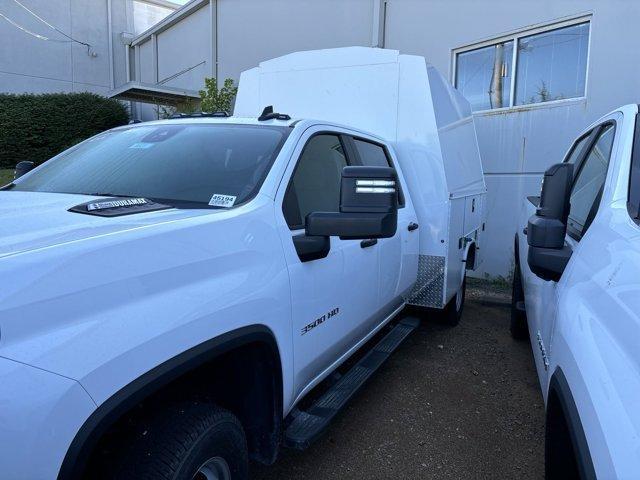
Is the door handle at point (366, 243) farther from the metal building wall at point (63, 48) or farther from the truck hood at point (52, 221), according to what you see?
the metal building wall at point (63, 48)

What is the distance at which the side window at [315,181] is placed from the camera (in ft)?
8.61

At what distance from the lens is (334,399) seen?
2957 mm

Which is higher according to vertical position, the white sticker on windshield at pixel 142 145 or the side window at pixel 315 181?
the white sticker on windshield at pixel 142 145

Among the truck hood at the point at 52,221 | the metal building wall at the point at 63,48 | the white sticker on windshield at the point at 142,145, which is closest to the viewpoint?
the truck hood at the point at 52,221

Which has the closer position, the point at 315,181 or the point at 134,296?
the point at 134,296

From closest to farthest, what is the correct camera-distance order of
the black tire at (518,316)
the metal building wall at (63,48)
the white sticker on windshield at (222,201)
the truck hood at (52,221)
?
the truck hood at (52,221), the white sticker on windshield at (222,201), the black tire at (518,316), the metal building wall at (63,48)

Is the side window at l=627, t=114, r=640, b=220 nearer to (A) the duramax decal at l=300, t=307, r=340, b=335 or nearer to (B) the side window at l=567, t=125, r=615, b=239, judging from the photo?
(B) the side window at l=567, t=125, r=615, b=239

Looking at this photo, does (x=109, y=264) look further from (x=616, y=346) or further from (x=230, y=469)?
(x=616, y=346)

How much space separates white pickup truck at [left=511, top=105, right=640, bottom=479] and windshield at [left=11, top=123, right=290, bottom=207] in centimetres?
137

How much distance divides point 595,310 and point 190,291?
1314mm

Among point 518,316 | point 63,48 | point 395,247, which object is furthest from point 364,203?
point 63,48

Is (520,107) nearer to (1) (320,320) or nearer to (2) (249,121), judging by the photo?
(2) (249,121)

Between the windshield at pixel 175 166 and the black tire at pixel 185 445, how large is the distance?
3.00 ft

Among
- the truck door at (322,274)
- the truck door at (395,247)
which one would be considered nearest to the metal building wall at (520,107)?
the truck door at (395,247)
